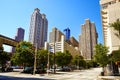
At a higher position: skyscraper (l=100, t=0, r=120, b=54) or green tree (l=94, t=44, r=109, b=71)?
skyscraper (l=100, t=0, r=120, b=54)

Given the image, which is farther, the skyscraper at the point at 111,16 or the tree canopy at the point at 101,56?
the skyscraper at the point at 111,16

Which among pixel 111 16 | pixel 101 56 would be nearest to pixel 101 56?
pixel 101 56

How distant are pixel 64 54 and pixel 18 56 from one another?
89.1ft

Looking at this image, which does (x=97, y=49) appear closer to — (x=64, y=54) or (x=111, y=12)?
(x=111, y=12)

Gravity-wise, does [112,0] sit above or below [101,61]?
above

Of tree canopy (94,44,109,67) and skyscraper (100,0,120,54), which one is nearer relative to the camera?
tree canopy (94,44,109,67)

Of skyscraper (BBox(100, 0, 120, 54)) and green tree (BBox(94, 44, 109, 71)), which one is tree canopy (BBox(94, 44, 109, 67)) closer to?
green tree (BBox(94, 44, 109, 71))

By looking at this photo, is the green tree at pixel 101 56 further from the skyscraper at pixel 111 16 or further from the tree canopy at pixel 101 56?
the skyscraper at pixel 111 16

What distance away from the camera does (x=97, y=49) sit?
39375 millimetres

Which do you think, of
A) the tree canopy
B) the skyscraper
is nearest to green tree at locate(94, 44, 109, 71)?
the tree canopy

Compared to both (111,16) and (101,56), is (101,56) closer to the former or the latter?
(101,56)

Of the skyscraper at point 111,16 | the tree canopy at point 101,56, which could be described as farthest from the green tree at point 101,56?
the skyscraper at point 111,16

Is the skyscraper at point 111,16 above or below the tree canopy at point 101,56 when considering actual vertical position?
above

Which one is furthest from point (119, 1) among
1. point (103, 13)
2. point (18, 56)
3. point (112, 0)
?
point (18, 56)
